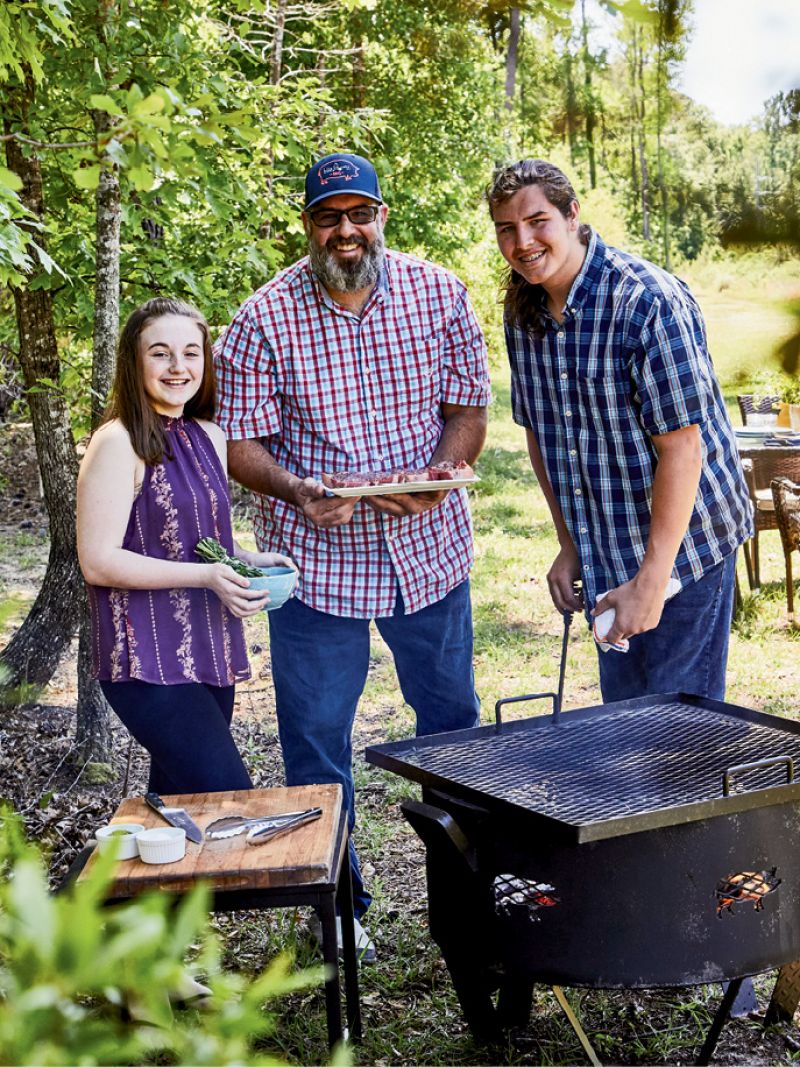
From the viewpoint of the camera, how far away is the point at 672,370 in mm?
2695

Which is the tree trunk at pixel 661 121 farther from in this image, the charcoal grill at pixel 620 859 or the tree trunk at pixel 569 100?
the charcoal grill at pixel 620 859

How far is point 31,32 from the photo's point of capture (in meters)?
3.39

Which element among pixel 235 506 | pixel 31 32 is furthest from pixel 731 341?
pixel 235 506

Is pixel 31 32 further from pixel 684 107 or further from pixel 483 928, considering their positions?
pixel 684 107

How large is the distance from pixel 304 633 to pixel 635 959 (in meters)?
1.32

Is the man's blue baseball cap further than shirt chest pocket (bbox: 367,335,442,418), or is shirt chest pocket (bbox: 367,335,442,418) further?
shirt chest pocket (bbox: 367,335,442,418)

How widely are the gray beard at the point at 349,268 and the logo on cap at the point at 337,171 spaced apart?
18cm

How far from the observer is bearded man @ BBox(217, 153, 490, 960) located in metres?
3.21

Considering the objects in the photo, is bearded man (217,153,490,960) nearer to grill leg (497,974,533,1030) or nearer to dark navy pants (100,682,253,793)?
dark navy pants (100,682,253,793)

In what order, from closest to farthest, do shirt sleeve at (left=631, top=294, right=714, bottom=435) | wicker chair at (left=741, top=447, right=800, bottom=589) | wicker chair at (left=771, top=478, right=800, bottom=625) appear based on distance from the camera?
shirt sleeve at (left=631, top=294, right=714, bottom=435)
wicker chair at (left=771, top=478, right=800, bottom=625)
wicker chair at (left=741, top=447, right=800, bottom=589)

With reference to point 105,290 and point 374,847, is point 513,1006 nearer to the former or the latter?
point 374,847

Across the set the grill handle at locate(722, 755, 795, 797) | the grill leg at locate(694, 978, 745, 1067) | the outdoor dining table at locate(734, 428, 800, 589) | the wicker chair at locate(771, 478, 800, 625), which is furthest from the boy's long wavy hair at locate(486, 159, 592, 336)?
the outdoor dining table at locate(734, 428, 800, 589)

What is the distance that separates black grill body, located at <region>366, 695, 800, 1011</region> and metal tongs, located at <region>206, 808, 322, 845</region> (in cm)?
23

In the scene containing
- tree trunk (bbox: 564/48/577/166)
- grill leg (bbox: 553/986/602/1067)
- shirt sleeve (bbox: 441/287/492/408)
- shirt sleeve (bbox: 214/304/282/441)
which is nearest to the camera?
tree trunk (bbox: 564/48/577/166)
